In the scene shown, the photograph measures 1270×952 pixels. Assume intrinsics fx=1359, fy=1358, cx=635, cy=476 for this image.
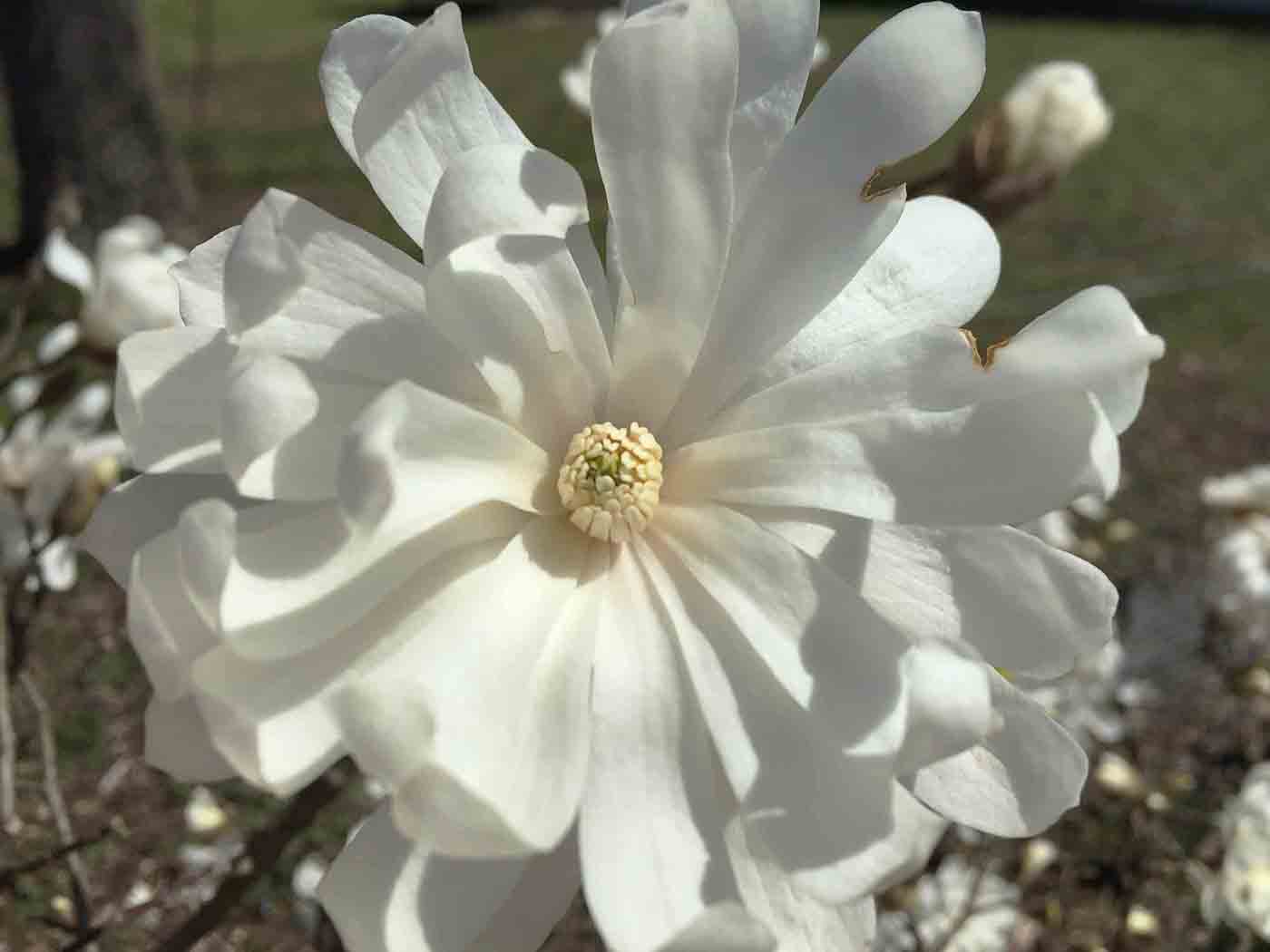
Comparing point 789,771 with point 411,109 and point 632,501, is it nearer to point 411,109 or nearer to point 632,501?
point 632,501

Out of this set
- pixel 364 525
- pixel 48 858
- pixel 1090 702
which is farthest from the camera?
pixel 1090 702

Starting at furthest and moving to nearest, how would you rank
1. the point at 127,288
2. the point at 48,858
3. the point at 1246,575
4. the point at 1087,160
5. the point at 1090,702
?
the point at 1087,160, the point at 1090,702, the point at 1246,575, the point at 127,288, the point at 48,858

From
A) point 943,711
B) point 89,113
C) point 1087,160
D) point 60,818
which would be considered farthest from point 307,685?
point 1087,160

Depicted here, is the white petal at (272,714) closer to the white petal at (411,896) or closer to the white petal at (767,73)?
the white petal at (411,896)

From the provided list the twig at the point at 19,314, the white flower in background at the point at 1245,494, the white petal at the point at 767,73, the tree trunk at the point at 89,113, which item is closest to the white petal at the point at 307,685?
the white petal at the point at 767,73

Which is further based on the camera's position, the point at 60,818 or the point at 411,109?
the point at 60,818

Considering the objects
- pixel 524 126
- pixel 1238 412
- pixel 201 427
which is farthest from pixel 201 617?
pixel 524 126

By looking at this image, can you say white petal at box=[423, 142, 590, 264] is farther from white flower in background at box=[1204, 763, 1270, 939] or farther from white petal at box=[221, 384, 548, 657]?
white flower in background at box=[1204, 763, 1270, 939]
